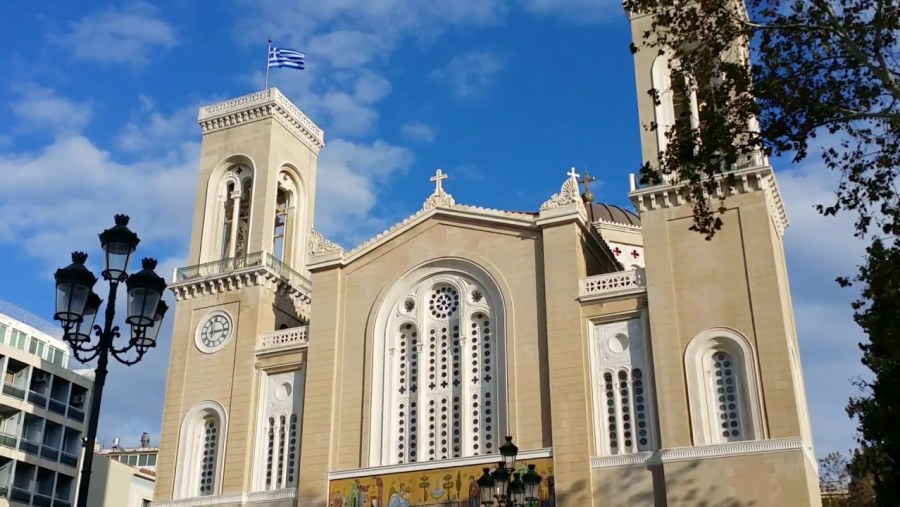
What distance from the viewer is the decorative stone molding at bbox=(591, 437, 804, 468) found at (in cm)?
2514

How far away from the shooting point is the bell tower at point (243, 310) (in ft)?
107

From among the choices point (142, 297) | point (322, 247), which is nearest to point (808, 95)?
point (142, 297)

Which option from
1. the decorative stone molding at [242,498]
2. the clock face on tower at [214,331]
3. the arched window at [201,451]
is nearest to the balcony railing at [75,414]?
the clock face on tower at [214,331]

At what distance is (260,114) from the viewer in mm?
37688

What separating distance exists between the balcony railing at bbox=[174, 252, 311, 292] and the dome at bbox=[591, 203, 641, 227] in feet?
48.8

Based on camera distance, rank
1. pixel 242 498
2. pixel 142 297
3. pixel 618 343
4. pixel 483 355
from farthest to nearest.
Result: pixel 242 498, pixel 483 355, pixel 618 343, pixel 142 297

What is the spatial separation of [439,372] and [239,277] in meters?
8.66

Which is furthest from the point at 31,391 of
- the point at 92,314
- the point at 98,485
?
the point at 92,314

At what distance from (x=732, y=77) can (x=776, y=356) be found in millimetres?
11836

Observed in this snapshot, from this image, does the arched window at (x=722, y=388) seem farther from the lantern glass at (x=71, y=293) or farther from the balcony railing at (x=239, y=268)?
the lantern glass at (x=71, y=293)

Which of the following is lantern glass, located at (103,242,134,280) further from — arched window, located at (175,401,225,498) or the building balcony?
the building balcony

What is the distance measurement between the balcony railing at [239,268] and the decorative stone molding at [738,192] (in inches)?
526

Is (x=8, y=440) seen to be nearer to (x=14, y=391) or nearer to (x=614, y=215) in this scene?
(x=14, y=391)

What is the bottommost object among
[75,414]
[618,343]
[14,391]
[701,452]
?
[701,452]
